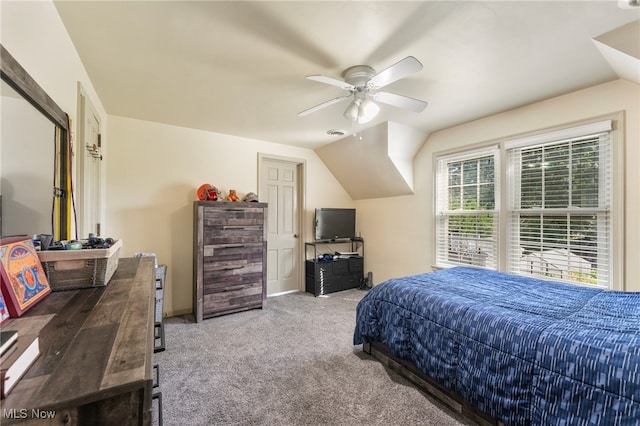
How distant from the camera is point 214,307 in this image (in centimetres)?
340

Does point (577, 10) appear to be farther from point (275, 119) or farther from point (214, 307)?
point (214, 307)

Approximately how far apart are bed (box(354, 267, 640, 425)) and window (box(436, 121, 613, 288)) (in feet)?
2.14

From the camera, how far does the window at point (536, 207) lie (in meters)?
2.54

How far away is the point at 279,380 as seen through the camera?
2154mm

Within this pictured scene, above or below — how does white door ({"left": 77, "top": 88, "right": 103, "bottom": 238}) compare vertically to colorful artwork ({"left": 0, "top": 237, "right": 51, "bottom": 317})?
above

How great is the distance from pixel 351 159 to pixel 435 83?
6.76 feet

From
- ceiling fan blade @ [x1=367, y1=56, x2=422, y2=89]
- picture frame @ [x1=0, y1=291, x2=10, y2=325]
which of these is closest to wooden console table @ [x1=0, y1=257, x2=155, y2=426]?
picture frame @ [x1=0, y1=291, x2=10, y2=325]

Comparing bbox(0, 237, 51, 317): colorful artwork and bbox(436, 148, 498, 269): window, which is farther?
bbox(436, 148, 498, 269): window

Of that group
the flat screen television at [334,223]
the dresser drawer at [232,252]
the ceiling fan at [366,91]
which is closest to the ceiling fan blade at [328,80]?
the ceiling fan at [366,91]

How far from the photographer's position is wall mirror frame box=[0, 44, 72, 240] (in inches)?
40.3

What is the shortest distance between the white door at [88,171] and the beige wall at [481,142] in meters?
3.83

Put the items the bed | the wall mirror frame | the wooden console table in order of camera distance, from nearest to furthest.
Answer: the wooden console table → the wall mirror frame → the bed

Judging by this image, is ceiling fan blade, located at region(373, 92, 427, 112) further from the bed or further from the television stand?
the television stand

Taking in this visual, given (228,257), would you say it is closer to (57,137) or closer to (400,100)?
(57,137)
